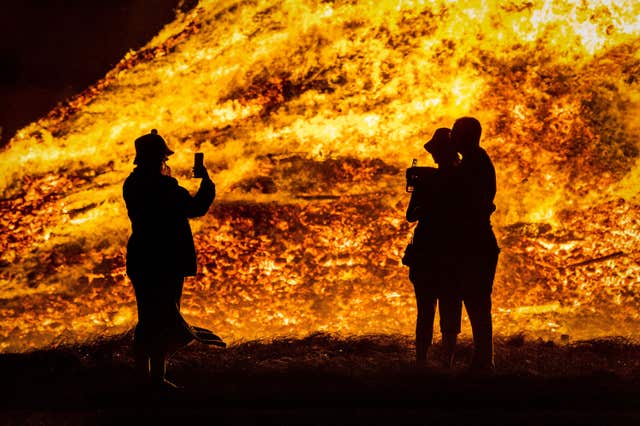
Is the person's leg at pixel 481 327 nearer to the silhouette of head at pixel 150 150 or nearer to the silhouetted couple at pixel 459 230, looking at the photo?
the silhouetted couple at pixel 459 230

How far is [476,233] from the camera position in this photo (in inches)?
210

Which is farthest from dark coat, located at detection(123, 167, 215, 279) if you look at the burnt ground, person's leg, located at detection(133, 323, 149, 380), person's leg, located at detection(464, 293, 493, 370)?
person's leg, located at detection(464, 293, 493, 370)

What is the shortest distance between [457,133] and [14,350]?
19.5ft

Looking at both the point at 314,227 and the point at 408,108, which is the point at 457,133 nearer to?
the point at 314,227

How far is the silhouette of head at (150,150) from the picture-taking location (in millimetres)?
4926

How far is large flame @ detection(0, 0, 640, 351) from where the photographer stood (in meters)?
8.64

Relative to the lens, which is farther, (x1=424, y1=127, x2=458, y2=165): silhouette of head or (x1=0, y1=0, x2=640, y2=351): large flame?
(x1=0, y1=0, x2=640, y2=351): large flame

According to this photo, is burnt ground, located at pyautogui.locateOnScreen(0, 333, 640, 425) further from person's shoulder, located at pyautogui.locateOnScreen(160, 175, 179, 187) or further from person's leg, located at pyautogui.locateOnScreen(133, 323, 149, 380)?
person's shoulder, located at pyautogui.locateOnScreen(160, 175, 179, 187)

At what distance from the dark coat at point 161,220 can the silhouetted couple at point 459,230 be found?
1.92 meters

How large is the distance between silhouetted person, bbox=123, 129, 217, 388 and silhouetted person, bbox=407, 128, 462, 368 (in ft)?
6.18

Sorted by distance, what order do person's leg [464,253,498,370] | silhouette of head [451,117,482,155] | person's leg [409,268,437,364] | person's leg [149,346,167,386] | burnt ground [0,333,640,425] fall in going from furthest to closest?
person's leg [409,268,437,364] < person's leg [464,253,498,370] < silhouette of head [451,117,482,155] < person's leg [149,346,167,386] < burnt ground [0,333,640,425]

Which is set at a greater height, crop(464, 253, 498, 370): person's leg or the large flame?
the large flame

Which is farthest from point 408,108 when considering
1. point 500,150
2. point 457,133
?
point 457,133

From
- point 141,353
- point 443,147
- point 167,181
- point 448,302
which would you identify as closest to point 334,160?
point 443,147
